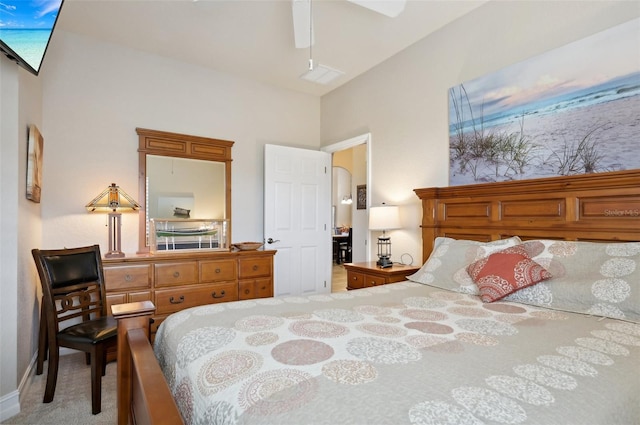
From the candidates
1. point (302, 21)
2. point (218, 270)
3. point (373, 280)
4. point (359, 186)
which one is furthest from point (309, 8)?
point (359, 186)

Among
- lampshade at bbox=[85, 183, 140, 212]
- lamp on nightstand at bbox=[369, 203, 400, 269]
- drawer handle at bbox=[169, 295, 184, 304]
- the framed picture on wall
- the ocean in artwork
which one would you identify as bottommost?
drawer handle at bbox=[169, 295, 184, 304]

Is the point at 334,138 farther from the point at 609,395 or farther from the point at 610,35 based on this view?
the point at 609,395

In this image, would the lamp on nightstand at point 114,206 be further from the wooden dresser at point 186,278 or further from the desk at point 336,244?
the desk at point 336,244

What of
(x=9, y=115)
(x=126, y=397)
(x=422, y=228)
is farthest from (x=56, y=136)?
(x=422, y=228)

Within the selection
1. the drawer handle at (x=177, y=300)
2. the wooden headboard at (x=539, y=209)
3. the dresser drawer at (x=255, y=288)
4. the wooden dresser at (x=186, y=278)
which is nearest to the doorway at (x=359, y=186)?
the wooden headboard at (x=539, y=209)

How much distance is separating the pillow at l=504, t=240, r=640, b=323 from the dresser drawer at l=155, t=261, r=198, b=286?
8.59 ft

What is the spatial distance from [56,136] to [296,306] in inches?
114

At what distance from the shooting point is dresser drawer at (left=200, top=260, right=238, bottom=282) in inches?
129

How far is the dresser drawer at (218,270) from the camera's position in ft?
10.8

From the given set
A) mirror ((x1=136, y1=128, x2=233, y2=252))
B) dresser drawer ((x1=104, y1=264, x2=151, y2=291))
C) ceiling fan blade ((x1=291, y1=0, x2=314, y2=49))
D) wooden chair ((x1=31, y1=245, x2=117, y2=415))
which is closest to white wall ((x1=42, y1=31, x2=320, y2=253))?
mirror ((x1=136, y1=128, x2=233, y2=252))

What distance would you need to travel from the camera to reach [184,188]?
3658 millimetres

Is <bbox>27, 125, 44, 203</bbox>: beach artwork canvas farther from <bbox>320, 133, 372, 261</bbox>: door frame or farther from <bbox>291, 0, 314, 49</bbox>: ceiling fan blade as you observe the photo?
<bbox>320, 133, 372, 261</bbox>: door frame

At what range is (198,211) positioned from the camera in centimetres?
368

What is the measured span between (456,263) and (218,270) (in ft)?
7.33
